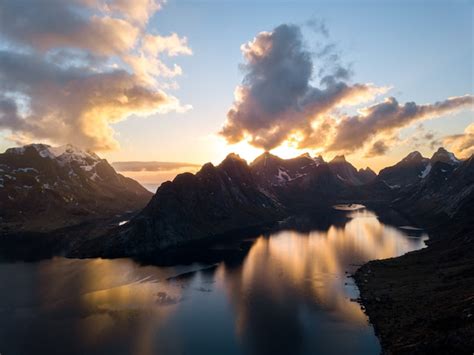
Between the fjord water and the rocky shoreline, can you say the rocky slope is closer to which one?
the rocky shoreline

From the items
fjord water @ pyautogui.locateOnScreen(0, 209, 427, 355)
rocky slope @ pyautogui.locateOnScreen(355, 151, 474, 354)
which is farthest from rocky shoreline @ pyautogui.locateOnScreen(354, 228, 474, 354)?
fjord water @ pyautogui.locateOnScreen(0, 209, 427, 355)

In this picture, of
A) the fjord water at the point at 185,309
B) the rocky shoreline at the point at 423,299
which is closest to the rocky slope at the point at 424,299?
the rocky shoreline at the point at 423,299

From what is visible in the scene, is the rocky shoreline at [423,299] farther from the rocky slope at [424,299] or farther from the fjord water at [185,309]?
the fjord water at [185,309]

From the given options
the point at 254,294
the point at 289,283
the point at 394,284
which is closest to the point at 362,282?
the point at 394,284

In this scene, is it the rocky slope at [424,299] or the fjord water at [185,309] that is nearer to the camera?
the rocky slope at [424,299]

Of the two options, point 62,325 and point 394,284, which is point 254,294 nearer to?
point 394,284

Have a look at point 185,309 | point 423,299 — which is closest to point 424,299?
point 423,299

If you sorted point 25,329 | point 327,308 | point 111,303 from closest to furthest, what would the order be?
point 25,329 < point 327,308 < point 111,303
